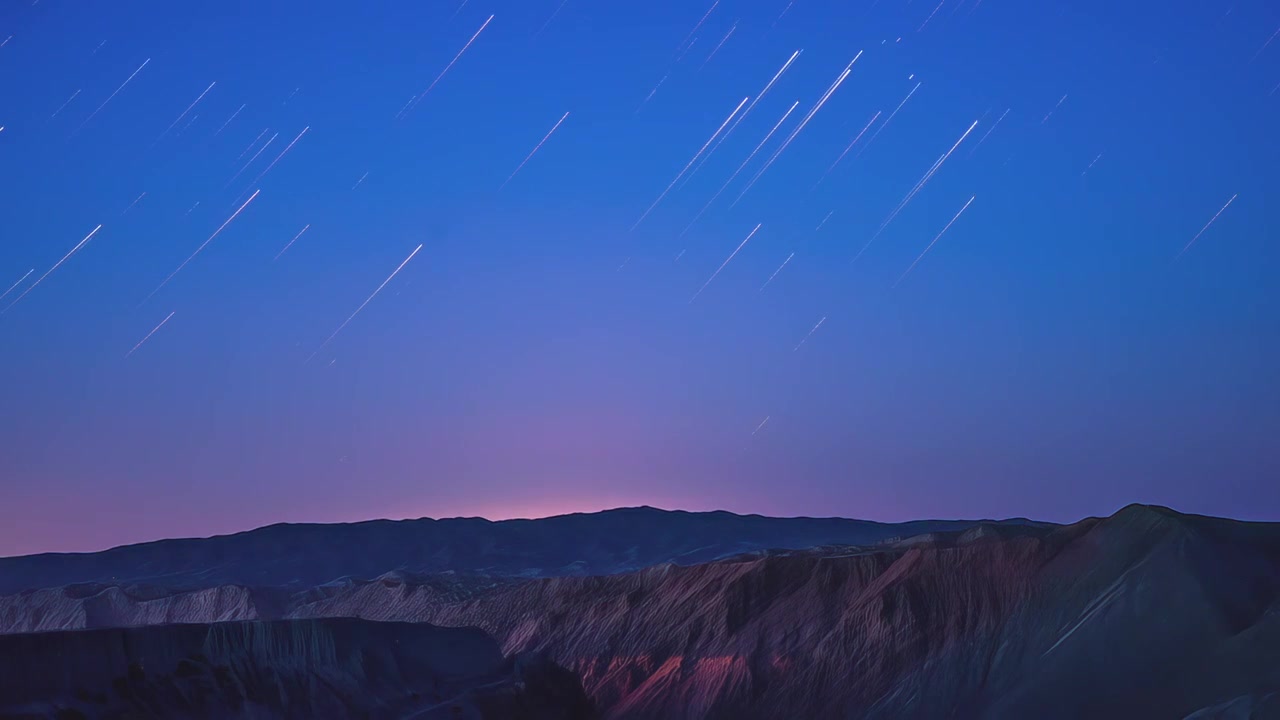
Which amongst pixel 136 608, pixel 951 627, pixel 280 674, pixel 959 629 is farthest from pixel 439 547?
pixel 280 674

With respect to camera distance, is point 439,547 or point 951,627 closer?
point 951,627

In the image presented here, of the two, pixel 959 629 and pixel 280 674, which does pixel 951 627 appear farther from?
pixel 280 674

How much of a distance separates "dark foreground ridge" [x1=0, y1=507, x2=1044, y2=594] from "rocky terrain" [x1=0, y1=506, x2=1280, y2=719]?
7772 cm

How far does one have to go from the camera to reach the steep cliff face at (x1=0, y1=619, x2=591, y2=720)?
1009 inches

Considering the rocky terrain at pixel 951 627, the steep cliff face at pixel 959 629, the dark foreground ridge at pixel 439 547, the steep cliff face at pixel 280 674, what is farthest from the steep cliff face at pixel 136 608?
the steep cliff face at pixel 280 674

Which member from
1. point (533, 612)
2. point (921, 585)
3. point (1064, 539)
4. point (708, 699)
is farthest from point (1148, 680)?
point (533, 612)

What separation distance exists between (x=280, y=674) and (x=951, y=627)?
24249mm

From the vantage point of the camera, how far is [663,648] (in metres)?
54.1

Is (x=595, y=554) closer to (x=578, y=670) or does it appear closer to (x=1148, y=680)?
(x=578, y=670)

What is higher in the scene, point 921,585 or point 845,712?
point 921,585

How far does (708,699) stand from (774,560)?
8989mm

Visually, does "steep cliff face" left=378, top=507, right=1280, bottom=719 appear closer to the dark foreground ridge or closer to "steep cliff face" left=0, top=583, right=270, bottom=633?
"steep cliff face" left=0, top=583, right=270, bottom=633

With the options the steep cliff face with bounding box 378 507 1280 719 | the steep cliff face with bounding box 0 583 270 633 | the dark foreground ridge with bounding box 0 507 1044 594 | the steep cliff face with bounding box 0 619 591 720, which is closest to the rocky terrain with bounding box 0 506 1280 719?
the steep cliff face with bounding box 378 507 1280 719

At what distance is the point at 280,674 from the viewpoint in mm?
32656
